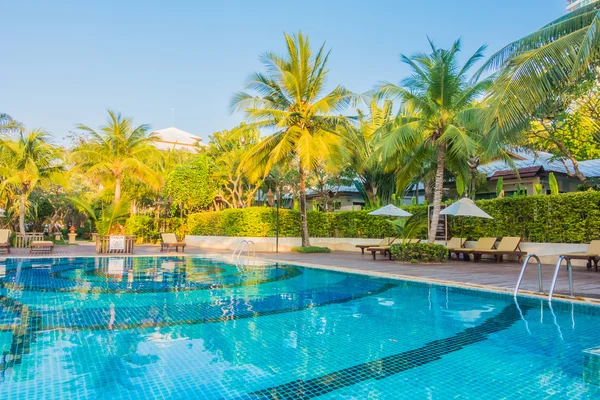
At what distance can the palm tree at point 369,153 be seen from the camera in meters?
18.6

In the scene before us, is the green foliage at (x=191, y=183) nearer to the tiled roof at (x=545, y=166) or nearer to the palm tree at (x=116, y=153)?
the palm tree at (x=116, y=153)

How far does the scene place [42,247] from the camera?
16.7 metres

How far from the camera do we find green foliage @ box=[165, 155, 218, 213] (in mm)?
24922

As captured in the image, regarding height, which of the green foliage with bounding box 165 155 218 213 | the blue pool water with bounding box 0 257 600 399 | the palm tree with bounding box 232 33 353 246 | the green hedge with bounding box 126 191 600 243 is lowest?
the blue pool water with bounding box 0 257 600 399

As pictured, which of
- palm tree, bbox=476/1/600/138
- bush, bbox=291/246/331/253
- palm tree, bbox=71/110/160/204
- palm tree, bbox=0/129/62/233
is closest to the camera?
palm tree, bbox=476/1/600/138

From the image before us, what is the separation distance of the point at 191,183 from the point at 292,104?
9595 millimetres

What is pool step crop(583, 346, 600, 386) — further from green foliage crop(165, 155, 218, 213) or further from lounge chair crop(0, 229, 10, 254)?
green foliage crop(165, 155, 218, 213)

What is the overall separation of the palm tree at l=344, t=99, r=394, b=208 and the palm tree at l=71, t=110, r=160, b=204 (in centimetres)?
1170

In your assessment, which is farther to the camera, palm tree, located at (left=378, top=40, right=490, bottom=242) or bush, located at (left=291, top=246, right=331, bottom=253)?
bush, located at (left=291, top=246, right=331, bottom=253)

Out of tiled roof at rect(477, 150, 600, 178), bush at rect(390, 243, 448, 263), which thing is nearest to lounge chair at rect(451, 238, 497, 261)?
bush at rect(390, 243, 448, 263)

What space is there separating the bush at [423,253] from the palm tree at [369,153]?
3.41m

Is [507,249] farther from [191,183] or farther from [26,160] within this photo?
[26,160]

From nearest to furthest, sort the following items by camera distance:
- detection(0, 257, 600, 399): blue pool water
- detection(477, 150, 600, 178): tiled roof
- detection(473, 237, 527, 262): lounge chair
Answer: detection(0, 257, 600, 399): blue pool water, detection(473, 237, 527, 262): lounge chair, detection(477, 150, 600, 178): tiled roof

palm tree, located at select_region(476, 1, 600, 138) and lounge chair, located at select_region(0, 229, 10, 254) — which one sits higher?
palm tree, located at select_region(476, 1, 600, 138)
